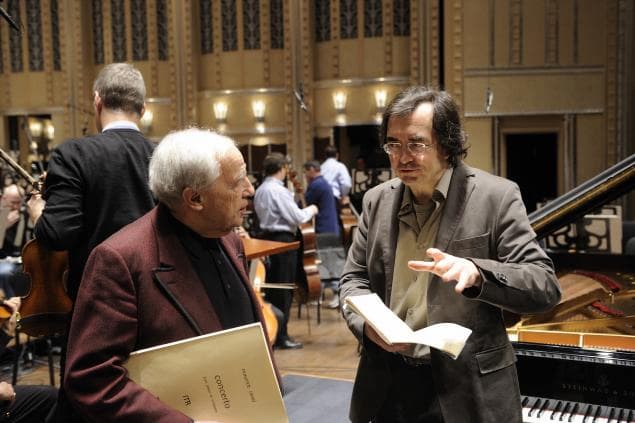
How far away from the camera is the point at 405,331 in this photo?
5.36ft

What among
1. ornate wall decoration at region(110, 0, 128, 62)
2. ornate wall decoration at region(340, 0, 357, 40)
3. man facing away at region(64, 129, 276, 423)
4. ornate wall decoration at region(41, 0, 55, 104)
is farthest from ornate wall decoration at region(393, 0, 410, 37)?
man facing away at region(64, 129, 276, 423)

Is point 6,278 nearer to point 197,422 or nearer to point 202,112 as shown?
point 197,422

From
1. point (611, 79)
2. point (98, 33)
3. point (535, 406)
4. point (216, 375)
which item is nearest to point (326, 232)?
point (535, 406)

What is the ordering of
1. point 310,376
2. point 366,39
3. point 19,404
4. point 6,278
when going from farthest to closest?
point 366,39 < point 6,278 < point 310,376 < point 19,404

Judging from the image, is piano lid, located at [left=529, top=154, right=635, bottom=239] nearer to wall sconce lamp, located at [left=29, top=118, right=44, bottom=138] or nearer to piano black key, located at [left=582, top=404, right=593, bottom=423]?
piano black key, located at [left=582, top=404, right=593, bottom=423]

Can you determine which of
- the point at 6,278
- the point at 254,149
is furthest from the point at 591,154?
the point at 6,278

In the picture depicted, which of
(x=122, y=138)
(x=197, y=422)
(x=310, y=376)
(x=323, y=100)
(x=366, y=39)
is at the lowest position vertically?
(x=310, y=376)

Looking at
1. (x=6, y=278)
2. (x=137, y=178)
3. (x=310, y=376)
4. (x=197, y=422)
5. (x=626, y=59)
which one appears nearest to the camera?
(x=197, y=422)

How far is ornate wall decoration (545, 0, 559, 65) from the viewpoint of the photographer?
1192 cm

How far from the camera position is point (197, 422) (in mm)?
1502

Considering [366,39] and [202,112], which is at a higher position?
[366,39]

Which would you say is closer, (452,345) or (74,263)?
(452,345)

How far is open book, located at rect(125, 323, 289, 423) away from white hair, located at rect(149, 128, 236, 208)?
37cm

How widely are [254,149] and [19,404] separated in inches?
458
